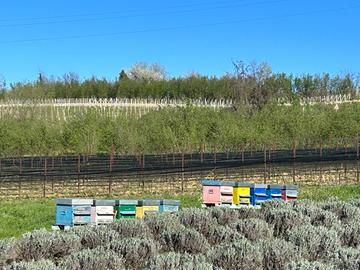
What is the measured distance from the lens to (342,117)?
3350 centimetres

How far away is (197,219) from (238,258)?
9.55 ft

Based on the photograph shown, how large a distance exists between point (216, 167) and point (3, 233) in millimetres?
11625

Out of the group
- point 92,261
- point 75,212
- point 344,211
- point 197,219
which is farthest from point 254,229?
point 75,212

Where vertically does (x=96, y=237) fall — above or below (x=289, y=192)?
above

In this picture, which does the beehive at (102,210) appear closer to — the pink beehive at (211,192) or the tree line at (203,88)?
the pink beehive at (211,192)

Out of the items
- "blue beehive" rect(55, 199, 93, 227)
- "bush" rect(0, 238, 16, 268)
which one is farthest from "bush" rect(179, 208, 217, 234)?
"blue beehive" rect(55, 199, 93, 227)

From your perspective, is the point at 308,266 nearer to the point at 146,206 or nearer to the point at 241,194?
the point at 146,206

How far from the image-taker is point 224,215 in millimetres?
8453

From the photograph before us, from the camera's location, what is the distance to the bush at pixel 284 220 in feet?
25.0

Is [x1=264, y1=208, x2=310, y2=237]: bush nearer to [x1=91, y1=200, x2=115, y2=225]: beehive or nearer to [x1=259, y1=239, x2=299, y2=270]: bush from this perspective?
[x1=259, y1=239, x2=299, y2=270]: bush

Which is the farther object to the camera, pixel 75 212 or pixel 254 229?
pixel 75 212

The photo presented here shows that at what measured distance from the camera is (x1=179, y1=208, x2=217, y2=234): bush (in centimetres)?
757

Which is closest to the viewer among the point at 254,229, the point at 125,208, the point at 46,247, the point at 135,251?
the point at 135,251

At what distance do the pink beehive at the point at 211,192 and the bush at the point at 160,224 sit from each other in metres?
5.89
